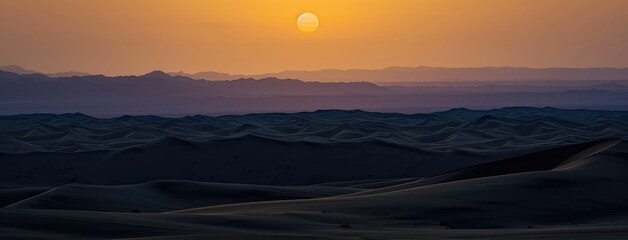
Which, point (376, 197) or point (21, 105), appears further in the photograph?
point (21, 105)

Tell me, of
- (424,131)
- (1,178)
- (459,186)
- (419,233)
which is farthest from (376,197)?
(424,131)

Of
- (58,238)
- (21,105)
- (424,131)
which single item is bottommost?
(58,238)

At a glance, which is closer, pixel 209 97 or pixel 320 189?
pixel 320 189

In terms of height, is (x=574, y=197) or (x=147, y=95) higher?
(x=147, y=95)

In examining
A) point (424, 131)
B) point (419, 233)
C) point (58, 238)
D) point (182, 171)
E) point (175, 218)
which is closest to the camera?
point (58, 238)

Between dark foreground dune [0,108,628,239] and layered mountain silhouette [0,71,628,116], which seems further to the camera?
layered mountain silhouette [0,71,628,116]

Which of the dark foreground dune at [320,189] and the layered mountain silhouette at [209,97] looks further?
the layered mountain silhouette at [209,97]

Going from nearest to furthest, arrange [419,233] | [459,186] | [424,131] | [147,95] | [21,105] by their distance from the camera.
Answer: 1. [419,233]
2. [459,186]
3. [424,131]
4. [21,105]
5. [147,95]

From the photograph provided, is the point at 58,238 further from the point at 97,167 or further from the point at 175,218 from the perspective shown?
the point at 97,167
